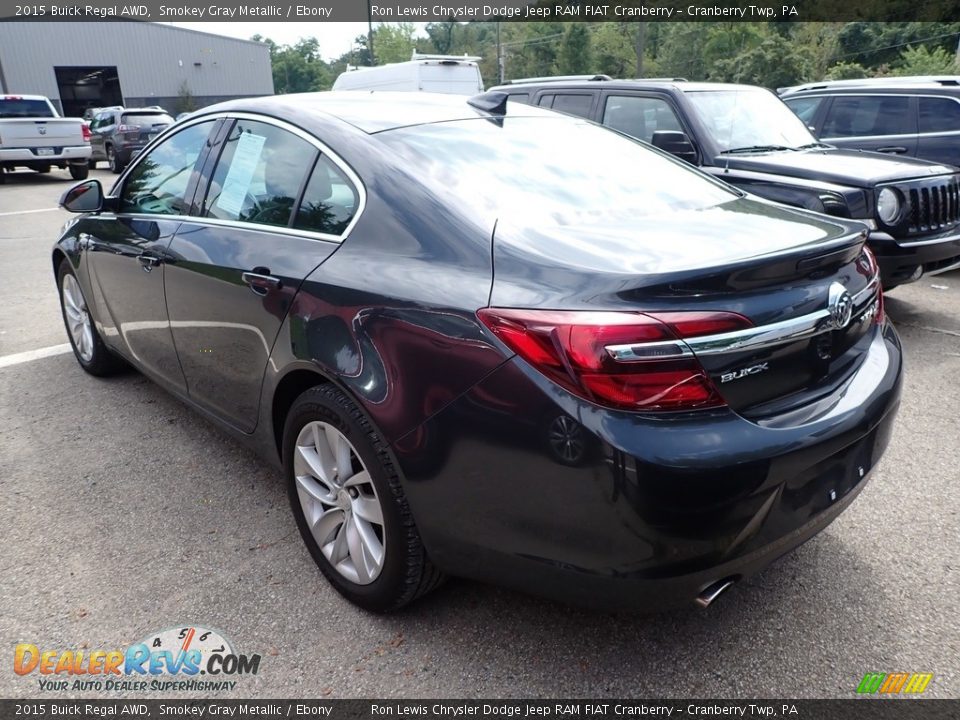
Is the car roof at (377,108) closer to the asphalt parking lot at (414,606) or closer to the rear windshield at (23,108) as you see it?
the asphalt parking lot at (414,606)

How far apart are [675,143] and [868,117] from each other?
360 centimetres

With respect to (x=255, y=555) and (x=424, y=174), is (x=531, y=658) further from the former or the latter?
(x=424, y=174)

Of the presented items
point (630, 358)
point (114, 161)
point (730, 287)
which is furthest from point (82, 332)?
point (114, 161)

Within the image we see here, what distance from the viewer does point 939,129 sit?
740 centimetres

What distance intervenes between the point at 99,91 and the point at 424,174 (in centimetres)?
4916

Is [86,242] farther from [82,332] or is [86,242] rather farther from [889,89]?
[889,89]

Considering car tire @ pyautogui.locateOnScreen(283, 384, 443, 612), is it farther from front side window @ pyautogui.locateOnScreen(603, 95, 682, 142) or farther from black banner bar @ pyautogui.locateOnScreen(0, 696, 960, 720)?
front side window @ pyautogui.locateOnScreen(603, 95, 682, 142)

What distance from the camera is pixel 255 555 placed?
281 cm

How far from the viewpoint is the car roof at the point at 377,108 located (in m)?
2.72

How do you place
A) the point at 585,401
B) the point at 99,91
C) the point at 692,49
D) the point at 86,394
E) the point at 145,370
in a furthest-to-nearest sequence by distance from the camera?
1. the point at 692,49
2. the point at 99,91
3. the point at 86,394
4. the point at 145,370
5. the point at 585,401

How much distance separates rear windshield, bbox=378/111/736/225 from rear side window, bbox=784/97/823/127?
6.24 m

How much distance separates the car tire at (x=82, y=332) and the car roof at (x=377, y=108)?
6.15 feet

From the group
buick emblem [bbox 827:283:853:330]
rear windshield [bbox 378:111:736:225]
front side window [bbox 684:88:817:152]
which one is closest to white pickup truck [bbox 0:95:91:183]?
front side window [bbox 684:88:817:152]

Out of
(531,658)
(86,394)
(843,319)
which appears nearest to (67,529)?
(86,394)
